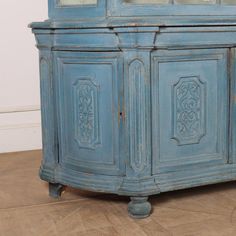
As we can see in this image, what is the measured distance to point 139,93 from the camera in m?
2.11

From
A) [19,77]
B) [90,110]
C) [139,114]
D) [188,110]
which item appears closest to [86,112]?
[90,110]

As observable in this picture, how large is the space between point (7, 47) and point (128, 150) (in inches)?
56.0

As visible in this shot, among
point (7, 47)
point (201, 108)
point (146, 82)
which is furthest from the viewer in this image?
point (7, 47)

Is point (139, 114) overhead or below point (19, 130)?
overhead

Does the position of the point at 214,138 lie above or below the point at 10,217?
above

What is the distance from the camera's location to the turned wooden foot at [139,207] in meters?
2.16

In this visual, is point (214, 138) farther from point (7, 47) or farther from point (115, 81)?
point (7, 47)

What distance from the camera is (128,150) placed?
84.7 inches

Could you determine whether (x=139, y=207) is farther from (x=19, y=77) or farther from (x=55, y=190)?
(x=19, y=77)

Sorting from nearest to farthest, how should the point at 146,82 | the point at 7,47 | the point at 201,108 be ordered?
the point at 146,82
the point at 201,108
the point at 7,47

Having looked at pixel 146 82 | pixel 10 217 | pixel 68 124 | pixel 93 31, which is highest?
pixel 93 31

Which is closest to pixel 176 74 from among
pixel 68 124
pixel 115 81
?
pixel 115 81

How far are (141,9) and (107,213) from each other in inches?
33.4

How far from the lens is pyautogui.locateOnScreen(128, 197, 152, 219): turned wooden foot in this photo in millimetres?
2158
